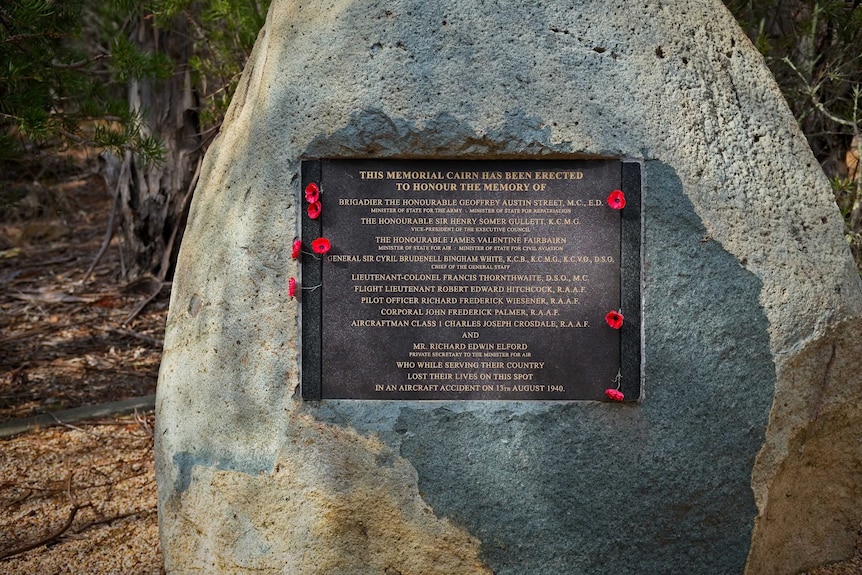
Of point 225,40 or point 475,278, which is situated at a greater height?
point 225,40

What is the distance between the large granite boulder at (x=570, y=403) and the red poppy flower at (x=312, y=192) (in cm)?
7

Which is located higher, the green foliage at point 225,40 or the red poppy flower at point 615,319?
the green foliage at point 225,40

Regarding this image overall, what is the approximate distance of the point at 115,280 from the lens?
7.22 meters

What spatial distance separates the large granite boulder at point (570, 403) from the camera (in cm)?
266

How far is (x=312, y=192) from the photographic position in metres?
2.69

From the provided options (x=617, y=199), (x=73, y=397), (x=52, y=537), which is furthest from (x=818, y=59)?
(x=73, y=397)

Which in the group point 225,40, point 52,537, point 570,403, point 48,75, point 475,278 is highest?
point 225,40

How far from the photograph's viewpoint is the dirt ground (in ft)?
11.0

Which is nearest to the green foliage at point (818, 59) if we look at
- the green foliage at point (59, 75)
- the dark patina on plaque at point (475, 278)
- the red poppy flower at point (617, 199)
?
the red poppy flower at point (617, 199)

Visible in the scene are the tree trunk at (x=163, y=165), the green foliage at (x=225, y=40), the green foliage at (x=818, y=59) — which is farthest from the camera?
the tree trunk at (x=163, y=165)

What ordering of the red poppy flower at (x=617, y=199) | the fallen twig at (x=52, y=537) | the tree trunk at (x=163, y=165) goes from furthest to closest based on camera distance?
the tree trunk at (x=163, y=165) → the fallen twig at (x=52, y=537) → the red poppy flower at (x=617, y=199)

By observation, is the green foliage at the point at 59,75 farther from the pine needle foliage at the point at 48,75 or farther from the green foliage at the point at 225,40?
the green foliage at the point at 225,40

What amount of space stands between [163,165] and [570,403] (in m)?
4.84

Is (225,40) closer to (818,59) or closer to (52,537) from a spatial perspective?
(52,537)
